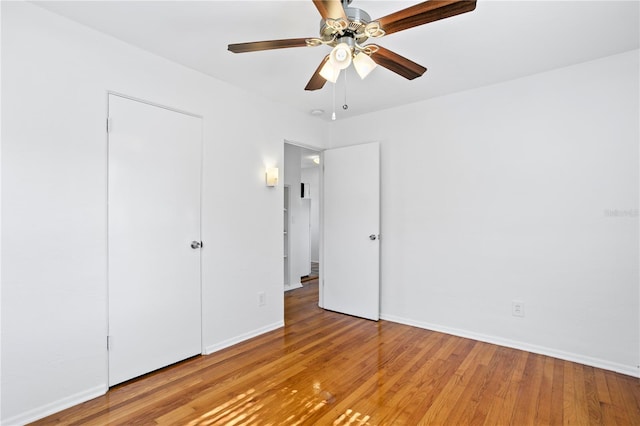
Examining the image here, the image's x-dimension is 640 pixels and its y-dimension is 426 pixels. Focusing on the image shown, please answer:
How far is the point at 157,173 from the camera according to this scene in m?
2.66

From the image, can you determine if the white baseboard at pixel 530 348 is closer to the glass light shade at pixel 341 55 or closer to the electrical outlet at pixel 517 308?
the electrical outlet at pixel 517 308

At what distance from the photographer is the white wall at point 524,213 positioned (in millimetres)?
2660

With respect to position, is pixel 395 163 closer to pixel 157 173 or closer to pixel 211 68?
pixel 211 68

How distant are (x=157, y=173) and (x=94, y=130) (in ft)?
1.69

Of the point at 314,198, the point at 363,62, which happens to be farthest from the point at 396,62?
the point at 314,198

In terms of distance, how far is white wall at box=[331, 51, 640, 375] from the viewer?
2.66 meters

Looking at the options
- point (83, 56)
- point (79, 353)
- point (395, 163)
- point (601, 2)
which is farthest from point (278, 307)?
point (601, 2)

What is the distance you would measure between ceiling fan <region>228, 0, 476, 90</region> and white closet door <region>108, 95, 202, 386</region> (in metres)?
1.16

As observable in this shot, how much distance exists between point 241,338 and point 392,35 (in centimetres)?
301

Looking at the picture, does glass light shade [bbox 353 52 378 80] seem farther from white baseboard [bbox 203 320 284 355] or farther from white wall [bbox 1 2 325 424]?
white baseboard [bbox 203 320 284 355]

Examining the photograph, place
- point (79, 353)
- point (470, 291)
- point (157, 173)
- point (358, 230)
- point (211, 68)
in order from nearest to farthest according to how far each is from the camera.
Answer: point (79, 353) → point (157, 173) → point (211, 68) → point (470, 291) → point (358, 230)

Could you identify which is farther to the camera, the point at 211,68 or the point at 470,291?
the point at 470,291

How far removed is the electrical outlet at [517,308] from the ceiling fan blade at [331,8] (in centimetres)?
292

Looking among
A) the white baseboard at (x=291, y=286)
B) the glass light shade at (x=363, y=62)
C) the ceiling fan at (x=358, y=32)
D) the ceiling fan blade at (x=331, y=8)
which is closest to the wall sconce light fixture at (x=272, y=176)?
the ceiling fan at (x=358, y=32)
